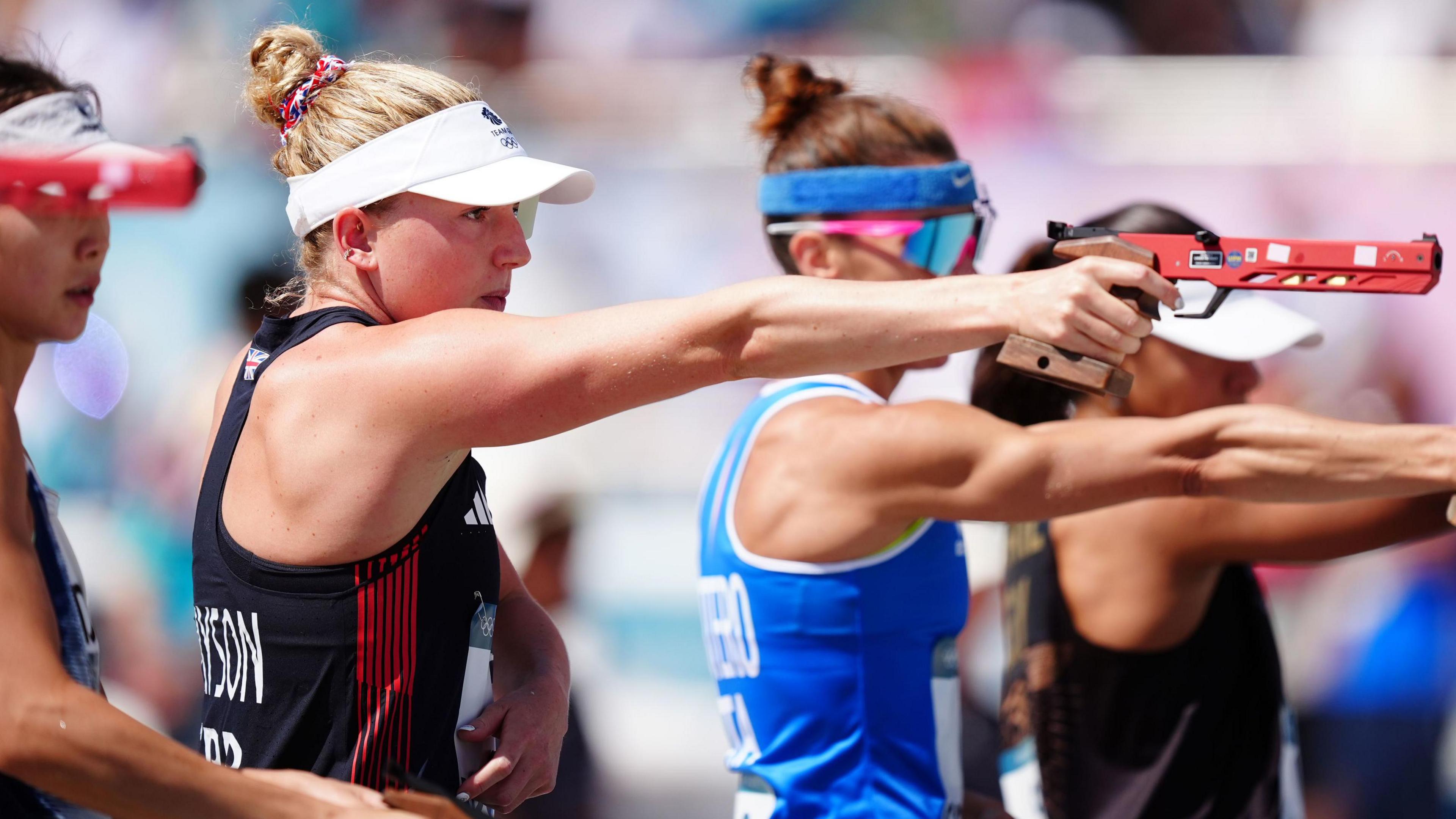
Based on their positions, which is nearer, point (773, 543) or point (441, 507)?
point (441, 507)

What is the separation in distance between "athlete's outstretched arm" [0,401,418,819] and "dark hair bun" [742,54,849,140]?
230 cm

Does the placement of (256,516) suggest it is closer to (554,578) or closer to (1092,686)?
(1092,686)

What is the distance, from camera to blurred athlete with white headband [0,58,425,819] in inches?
61.9

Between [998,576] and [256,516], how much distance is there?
13.8 ft

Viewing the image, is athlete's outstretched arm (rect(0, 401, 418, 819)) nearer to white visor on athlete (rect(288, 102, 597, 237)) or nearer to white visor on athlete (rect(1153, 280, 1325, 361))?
white visor on athlete (rect(288, 102, 597, 237))

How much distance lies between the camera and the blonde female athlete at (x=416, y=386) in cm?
175

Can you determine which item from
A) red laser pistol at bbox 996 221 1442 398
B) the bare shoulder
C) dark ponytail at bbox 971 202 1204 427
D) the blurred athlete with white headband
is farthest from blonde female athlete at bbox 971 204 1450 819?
the blurred athlete with white headband

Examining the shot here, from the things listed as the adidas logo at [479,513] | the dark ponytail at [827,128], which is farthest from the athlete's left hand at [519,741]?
the dark ponytail at [827,128]

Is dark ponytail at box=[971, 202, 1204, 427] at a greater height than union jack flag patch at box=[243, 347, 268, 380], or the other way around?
dark ponytail at box=[971, 202, 1204, 427]

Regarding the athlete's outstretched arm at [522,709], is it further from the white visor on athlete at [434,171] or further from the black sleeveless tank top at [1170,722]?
the black sleeveless tank top at [1170,722]

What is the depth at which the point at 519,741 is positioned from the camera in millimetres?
2117

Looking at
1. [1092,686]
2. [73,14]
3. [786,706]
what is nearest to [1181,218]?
[1092,686]

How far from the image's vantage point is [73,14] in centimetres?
634

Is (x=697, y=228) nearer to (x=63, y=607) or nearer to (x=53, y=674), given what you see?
(x=63, y=607)
